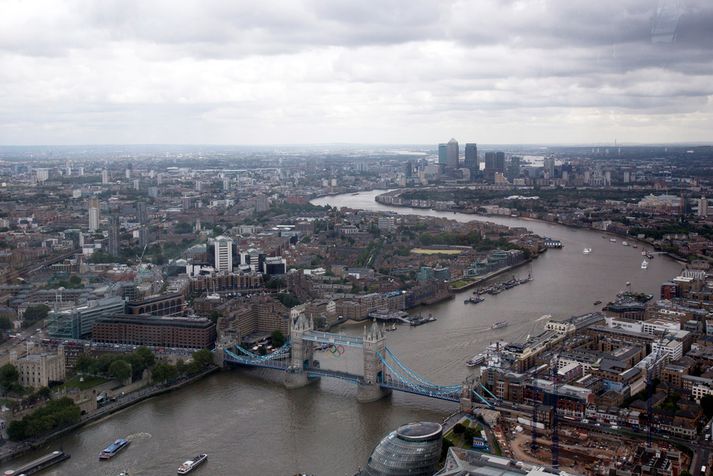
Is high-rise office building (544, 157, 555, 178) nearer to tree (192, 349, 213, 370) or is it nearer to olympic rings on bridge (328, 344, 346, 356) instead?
olympic rings on bridge (328, 344, 346, 356)

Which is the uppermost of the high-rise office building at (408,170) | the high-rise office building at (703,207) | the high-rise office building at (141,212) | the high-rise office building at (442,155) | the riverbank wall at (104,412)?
the high-rise office building at (442,155)

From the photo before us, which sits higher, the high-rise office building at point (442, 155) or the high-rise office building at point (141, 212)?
the high-rise office building at point (442, 155)

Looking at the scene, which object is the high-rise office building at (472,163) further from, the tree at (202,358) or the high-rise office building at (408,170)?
the tree at (202,358)

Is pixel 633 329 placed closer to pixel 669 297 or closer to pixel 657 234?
pixel 669 297

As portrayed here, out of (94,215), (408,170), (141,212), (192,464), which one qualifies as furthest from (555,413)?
(408,170)

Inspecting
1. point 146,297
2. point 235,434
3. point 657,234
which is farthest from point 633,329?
point 657,234

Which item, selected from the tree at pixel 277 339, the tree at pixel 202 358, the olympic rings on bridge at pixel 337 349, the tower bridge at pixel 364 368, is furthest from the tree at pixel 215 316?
the olympic rings on bridge at pixel 337 349

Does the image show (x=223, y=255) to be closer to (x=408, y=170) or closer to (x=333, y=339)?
(x=333, y=339)

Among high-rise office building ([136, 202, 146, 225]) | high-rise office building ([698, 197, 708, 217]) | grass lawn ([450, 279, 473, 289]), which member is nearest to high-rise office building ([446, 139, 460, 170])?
high-rise office building ([698, 197, 708, 217])
